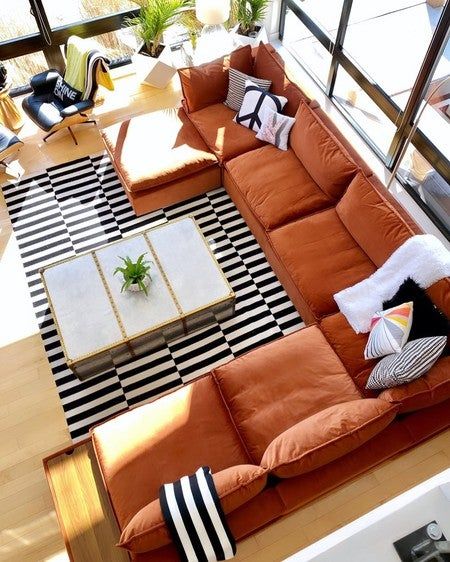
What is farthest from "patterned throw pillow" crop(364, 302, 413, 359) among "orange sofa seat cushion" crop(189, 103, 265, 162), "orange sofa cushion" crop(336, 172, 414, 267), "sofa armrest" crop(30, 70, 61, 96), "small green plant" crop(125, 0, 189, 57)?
"sofa armrest" crop(30, 70, 61, 96)

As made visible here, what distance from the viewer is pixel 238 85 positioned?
491 centimetres

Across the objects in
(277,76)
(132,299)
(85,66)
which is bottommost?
(132,299)

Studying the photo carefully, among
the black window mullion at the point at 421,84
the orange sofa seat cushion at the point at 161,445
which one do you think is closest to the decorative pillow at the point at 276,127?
the black window mullion at the point at 421,84

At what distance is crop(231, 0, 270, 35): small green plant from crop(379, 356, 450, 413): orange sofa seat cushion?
4473mm

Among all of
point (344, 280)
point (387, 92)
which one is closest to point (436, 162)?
point (387, 92)

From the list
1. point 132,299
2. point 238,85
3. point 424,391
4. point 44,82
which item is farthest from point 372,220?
point 44,82

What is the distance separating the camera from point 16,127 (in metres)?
5.49

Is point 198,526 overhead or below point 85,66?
below

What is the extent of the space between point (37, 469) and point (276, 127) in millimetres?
3474

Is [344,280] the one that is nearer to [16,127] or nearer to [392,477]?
[392,477]

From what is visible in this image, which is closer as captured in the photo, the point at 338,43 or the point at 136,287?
the point at 136,287

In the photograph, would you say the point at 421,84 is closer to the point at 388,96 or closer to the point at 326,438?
the point at 388,96

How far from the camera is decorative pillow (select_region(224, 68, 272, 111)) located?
486 cm

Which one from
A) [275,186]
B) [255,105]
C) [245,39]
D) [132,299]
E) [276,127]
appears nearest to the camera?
[132,299]
